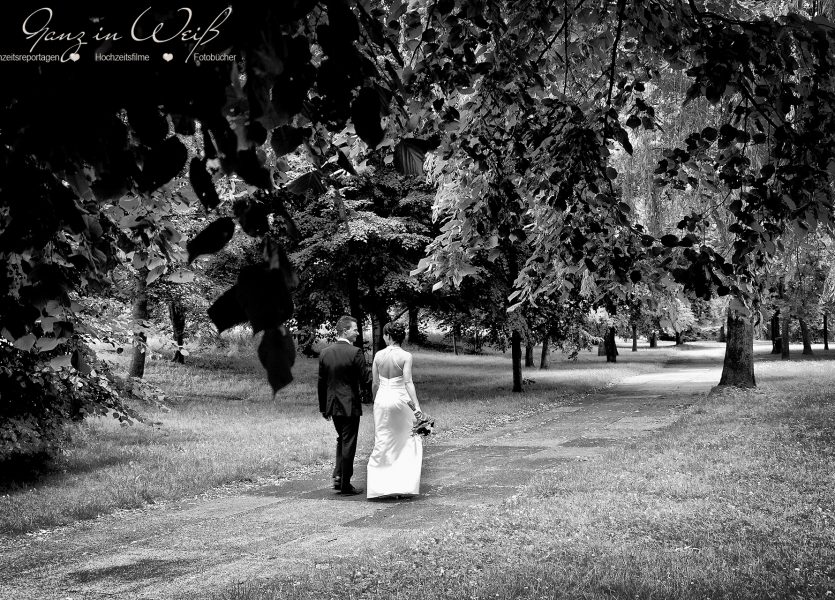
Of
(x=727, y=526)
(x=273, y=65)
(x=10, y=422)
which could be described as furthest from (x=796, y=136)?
(x=10, y=422)

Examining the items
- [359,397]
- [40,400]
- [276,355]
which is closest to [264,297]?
[276,355]

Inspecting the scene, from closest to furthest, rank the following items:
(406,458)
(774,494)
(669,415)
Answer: (774,494)
(406,458)
(669,415)

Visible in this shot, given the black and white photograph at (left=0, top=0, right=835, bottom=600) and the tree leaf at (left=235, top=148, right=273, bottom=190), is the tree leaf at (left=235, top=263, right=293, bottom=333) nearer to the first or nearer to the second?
the black and white photograph at (left=0, top=0, right=835, bottom=600)

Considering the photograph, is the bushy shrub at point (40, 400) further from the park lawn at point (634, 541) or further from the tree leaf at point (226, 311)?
the tree leaf at point (226, 311)

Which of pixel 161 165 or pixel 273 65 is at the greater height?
pixel 273 65

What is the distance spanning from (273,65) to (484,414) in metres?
15.7

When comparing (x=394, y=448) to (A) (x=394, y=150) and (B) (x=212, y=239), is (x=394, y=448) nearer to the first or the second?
(A) (x=394, y=150)

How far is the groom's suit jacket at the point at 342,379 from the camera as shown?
28.3ft

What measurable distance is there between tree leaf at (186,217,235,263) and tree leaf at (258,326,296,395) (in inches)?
12.9

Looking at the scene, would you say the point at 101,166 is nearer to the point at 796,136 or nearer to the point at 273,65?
the point at 273,65

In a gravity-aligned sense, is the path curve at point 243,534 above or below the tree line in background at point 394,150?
below

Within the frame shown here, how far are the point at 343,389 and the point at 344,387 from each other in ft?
0.08

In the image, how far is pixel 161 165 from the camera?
188cm

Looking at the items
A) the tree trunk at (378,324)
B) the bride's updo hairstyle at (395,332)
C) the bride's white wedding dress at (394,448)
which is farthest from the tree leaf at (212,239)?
the tree trunk at (378,324)
